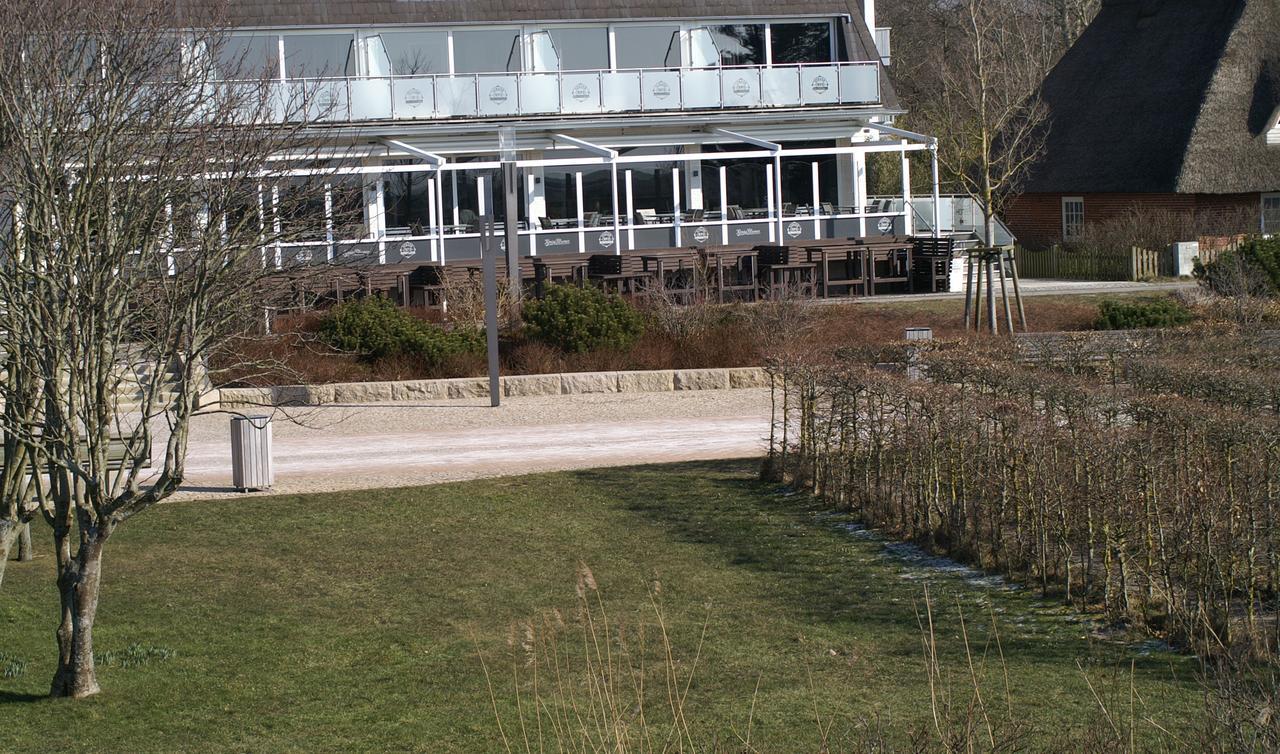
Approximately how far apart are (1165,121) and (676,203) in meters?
14.7

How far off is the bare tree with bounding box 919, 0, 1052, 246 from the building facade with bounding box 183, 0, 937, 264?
222cm

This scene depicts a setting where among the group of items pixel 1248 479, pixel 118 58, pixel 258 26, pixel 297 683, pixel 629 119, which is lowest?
pixel 297 683

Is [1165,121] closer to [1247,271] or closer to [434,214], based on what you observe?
[1247,271]

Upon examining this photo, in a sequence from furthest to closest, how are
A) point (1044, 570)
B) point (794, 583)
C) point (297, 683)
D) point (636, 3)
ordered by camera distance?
1. point (636, 3)
2. point (794, 583)
3. point (1044, 570)
4. point (297, 683)

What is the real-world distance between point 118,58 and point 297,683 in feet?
16.5

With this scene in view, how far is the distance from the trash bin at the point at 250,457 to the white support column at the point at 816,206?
70.0ft

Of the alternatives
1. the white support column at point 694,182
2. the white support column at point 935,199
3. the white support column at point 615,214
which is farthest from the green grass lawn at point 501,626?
the white support column at point 694,182

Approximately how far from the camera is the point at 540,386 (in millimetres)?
20531

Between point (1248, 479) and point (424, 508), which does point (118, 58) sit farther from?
point (1248, 479)

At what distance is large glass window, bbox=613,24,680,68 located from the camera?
36219 mm

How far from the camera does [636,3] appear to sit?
118 ft

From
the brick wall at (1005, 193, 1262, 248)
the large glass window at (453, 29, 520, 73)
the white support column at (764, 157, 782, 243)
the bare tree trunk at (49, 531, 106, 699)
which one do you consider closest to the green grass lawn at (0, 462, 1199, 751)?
the bare tree trunk at (49, 531, 106, 699)

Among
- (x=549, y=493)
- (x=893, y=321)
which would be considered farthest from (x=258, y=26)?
(x=549, y=493)

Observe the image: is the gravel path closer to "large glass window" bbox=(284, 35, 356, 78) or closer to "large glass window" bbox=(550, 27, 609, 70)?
"large glass window" bbox=(284, 35, 356, 78)
